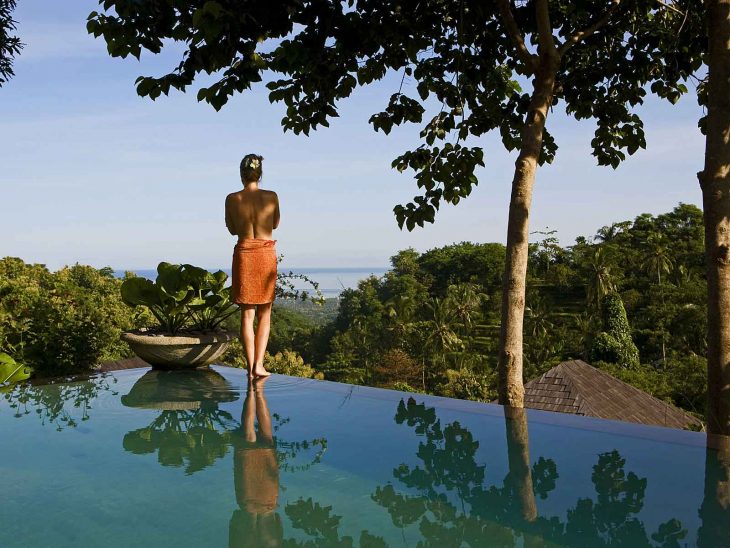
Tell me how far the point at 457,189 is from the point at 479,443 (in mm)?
2736

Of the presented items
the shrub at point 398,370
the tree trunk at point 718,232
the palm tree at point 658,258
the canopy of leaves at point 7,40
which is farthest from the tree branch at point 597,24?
the palm tree at point 658,258

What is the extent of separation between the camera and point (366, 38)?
12.2 feet

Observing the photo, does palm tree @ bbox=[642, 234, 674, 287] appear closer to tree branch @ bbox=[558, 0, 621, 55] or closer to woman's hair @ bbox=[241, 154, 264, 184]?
tree branch @ bbox=[558, 0, 621, 55]

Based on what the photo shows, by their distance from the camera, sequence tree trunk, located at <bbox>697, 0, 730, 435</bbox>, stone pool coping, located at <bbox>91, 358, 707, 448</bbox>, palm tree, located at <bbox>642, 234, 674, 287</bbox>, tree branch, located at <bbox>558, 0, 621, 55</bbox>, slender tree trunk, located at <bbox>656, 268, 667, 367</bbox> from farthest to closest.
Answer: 1. palm tree, located at <bbox>642, 234, 674, 287</bbox>
2. slender tree trunk, located at <bbox>656, 268, 667, 367</bbox>
3. tree branch, located at <bbox>558, 0, 621, 55</bbox>
4. tree trunk, located at <bbox>697, 0, 730, 435</bbox>
5. stone pool coping, located at <bbox>91, 358, 707, 448</bbox>

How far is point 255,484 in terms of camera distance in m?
2.41

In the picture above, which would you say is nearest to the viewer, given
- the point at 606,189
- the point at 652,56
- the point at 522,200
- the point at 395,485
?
the point at 395,485

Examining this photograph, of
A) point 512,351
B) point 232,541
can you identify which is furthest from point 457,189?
point 232,541

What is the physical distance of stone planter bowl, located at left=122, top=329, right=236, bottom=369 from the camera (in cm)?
490

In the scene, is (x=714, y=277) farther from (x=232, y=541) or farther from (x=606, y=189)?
(x=606, y=189)

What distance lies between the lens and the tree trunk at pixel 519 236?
14.3 feet

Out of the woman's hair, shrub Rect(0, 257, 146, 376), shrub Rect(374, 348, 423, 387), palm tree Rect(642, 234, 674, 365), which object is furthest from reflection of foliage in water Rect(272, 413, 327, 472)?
palm tree Rect(642, 234, 674, 365)

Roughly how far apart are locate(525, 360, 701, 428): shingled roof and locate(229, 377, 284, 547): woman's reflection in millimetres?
15747

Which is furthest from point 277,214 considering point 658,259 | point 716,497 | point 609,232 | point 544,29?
point 609,232

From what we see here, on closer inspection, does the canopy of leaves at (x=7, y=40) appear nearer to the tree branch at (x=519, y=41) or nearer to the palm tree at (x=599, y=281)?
the tree branch at (x=519, y=41)
